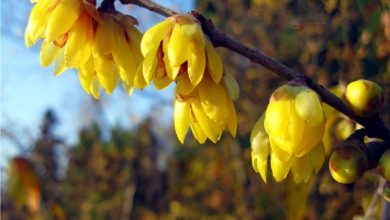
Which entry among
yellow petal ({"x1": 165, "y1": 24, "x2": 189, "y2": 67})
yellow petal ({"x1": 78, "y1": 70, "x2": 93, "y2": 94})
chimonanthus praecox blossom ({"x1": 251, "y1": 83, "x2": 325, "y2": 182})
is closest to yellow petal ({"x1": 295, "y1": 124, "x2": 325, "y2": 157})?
chimonanthus praecox blossom ({"x1": 251, "y1": 83, "x2": 325, "y2": 182})

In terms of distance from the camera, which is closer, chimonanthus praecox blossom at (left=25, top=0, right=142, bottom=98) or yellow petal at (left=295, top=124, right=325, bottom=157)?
yellow petal at (left=295, top=124, right=325, bottom=157)

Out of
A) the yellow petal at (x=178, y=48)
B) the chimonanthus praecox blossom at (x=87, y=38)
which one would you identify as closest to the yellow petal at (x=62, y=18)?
the chimonanthus praecox blossom at (x=87, y=38)

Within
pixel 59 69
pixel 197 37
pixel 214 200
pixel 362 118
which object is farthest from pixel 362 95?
pixel 214 200

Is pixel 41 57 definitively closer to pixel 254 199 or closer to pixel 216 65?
pixel 216 65

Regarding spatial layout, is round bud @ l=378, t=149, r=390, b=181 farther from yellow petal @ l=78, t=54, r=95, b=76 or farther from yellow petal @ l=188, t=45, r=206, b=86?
yellow petal @ l=78, t=54, r=95, b=76

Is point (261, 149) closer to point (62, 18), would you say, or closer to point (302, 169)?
point (302, 169)
